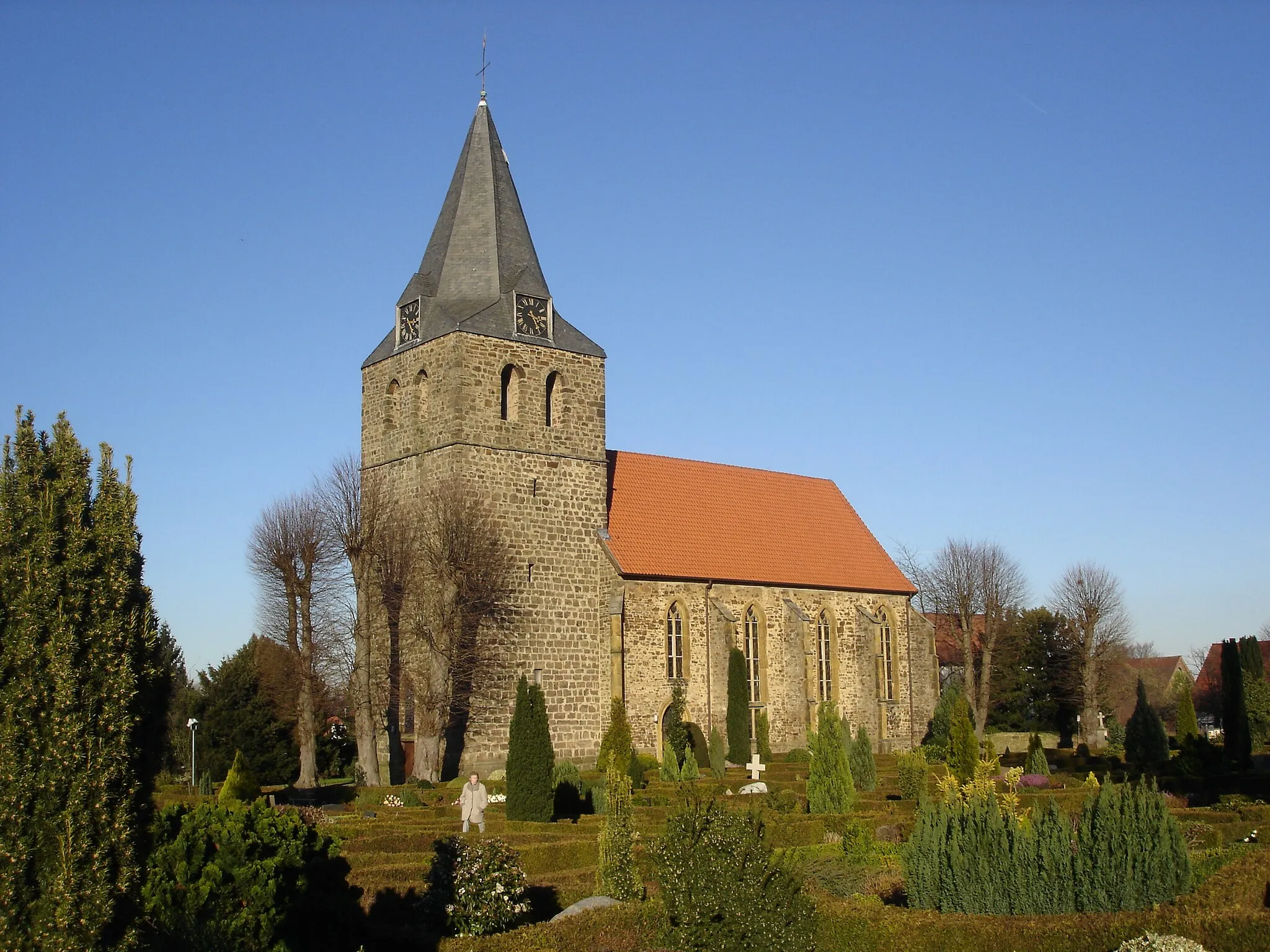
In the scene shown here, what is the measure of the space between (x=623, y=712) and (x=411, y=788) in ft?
16.0

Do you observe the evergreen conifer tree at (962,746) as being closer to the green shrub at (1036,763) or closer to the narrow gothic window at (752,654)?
the green shrub at (1036,763)

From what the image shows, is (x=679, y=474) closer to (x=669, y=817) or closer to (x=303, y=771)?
(x=303, y=771)

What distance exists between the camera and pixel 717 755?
33562 millimetres

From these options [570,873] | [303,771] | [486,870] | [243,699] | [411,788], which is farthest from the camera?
[243,699]

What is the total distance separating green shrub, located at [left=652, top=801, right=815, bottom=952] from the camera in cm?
1123

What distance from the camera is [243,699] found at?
38.5 m

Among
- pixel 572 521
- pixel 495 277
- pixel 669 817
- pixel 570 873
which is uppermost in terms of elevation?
pixel 495 277

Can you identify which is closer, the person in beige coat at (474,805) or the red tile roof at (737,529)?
the person in beige coat at (474,805)

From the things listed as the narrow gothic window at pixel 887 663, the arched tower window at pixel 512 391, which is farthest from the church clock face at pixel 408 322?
the narrow gothic window at pixel 887 663

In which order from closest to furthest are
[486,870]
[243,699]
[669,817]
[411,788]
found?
[669,817]
[486,870]
[411,788]
[243,699]

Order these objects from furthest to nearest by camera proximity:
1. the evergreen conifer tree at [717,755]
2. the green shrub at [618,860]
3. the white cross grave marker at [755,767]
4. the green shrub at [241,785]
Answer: the evergreen conifer tree at [717,755], the white cross grave marker at [755,767], the green shrub at [241,785], the green shrub at [618,860]

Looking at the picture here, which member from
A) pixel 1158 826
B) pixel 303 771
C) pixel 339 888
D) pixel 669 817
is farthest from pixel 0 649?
pixel 303 771

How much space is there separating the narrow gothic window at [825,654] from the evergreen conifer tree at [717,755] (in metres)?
5.63

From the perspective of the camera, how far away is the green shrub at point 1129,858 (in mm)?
12422
